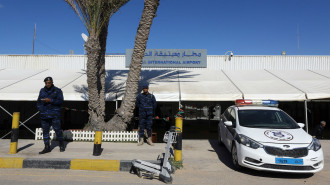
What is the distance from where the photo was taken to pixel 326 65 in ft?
47.5

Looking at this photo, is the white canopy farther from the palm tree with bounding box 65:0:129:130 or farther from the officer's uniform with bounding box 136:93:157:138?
the palm tree with bounding box 65:0:129:130

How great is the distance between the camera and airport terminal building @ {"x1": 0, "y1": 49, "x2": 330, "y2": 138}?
777 cm

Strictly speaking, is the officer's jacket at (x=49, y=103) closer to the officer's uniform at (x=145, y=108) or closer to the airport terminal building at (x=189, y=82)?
the officer's uniform at (x=145, y=108)

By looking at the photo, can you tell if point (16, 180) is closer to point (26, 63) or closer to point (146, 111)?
point (146, 111)

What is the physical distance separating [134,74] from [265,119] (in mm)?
4225

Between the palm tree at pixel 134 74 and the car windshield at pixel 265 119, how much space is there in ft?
11.6

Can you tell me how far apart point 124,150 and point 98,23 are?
3943 millimetres

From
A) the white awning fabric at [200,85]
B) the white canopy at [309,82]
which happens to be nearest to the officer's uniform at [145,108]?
the white awning fabric at [200,85]

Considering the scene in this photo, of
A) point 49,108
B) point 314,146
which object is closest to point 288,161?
point 314,146

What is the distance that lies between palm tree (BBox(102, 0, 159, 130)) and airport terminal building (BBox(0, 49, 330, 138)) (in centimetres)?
→ 77

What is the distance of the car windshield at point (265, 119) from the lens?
5062 mm

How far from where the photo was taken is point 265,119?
5355 mm

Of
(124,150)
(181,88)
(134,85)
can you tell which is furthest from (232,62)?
(124,150)

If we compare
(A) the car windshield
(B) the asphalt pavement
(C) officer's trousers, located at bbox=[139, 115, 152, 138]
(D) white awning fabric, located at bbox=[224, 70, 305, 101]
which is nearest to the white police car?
(A) the car windshield
